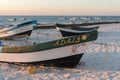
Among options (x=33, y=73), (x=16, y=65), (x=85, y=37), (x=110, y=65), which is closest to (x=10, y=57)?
(x=16, y=65)

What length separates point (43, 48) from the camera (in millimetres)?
8578

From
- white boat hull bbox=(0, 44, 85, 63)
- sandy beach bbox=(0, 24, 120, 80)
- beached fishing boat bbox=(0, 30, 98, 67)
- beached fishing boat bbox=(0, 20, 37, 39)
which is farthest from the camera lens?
beached fishing boat bbox=(0, 20, 37, 39)

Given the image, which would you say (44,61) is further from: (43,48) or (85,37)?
(85,37)

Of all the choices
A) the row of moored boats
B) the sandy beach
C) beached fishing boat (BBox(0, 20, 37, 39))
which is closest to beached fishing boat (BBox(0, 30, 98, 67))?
the row of moored boats

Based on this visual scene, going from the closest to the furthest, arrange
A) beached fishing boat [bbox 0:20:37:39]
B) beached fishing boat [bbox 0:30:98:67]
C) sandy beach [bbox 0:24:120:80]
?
sandy beach [bbox 0:24:120:80] < beached fishing boat [bbox 0:30:98:67] < beached fishing boat [bbox 0:20:37:39]

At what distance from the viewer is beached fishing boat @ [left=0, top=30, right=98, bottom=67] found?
8.32 metres

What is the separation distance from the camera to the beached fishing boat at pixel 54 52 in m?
8.32

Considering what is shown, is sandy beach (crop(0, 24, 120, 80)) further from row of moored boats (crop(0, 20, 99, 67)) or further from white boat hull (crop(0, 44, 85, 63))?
white boat hull (crop(0, 44, 85, 63))

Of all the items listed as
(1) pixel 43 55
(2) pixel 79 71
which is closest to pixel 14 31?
(1) pixel 43 55

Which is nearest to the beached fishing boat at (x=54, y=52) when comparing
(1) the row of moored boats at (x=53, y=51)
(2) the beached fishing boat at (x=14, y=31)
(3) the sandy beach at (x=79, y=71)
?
(1) the row of moored boats at (x=53, y=51)

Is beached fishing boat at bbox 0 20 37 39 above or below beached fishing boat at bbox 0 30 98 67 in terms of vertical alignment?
below

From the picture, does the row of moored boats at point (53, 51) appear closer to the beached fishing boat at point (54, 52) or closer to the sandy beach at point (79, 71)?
the beached fishing boat at point (54, 52)

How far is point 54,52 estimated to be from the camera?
28.2ft

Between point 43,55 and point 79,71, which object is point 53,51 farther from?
point 79,71
